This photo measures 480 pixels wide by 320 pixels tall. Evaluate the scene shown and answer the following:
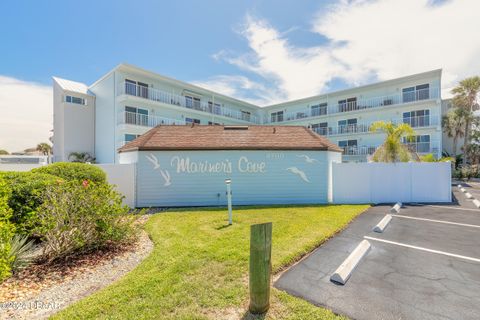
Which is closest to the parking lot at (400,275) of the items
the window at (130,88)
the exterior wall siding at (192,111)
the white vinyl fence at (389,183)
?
the white vinyl fence at (389,183)

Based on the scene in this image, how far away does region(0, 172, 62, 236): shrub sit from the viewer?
18.1 ft

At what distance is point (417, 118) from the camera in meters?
24.4

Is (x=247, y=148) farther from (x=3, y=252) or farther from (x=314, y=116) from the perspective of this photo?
(x=314, y=116)

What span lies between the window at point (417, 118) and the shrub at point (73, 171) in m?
29.1

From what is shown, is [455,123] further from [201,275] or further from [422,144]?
[201,275]

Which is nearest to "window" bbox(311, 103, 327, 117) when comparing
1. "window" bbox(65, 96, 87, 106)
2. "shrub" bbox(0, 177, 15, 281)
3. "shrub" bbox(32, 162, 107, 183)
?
"window" bbox(65, 96, 87, 106)

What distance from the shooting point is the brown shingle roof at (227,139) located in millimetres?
11133

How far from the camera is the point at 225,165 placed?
11172mm

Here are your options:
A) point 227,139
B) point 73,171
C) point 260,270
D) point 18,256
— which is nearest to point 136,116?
point 227,139

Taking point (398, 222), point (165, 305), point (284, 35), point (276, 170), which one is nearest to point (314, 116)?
point (284, 35)

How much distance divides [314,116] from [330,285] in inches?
1190

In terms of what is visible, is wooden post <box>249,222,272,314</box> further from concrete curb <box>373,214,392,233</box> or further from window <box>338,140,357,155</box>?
window <box>338,140,357,155</box>

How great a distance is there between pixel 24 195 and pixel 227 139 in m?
A: 7.92

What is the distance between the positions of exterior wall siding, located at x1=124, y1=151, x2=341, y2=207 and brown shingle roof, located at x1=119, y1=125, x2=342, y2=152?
0.97 feet
